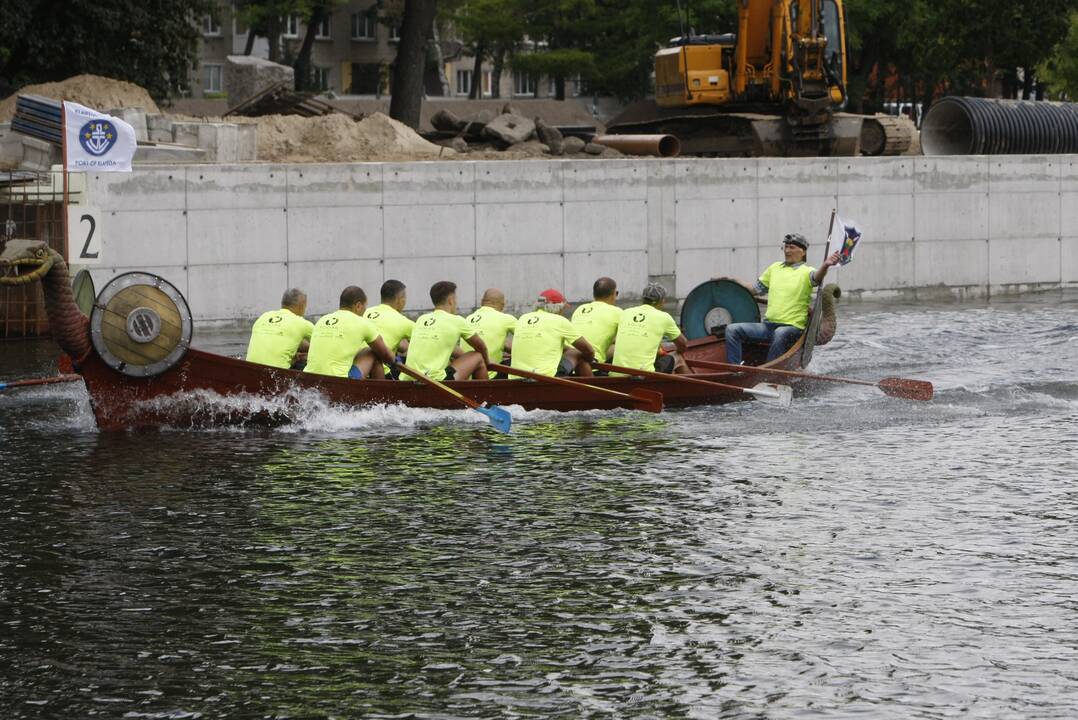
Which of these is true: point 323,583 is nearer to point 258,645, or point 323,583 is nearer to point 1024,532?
point 258,645

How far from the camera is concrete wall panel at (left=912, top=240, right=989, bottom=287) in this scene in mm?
32688

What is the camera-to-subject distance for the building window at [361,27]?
93688 millimetres

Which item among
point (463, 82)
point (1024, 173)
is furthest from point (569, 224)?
point (463, 82)

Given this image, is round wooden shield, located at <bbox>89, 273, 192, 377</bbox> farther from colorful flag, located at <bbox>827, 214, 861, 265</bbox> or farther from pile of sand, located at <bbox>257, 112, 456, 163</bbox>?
pile of sand, located at <bbox>257, 112, 456, 163</bbox>

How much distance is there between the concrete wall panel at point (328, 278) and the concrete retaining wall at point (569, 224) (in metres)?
0.02

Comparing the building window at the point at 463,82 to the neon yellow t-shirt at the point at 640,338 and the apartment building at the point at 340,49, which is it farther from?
the neon yellow t-shirt at the point at 640,338

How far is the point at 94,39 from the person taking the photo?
41.4m

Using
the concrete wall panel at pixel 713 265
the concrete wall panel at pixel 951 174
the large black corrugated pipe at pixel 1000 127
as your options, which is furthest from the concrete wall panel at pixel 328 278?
the large black corrugated pipe at pixel 1000 127

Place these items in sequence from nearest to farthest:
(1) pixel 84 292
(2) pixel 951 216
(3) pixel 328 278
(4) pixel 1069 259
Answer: (1) pixel 84 292 → (3) pixel 328 278 → (2) pixel 951 216 → (4) pixel 1069 259

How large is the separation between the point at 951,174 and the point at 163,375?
19566 millimetres

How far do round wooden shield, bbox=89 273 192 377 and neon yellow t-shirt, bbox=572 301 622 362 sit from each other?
4.47 m

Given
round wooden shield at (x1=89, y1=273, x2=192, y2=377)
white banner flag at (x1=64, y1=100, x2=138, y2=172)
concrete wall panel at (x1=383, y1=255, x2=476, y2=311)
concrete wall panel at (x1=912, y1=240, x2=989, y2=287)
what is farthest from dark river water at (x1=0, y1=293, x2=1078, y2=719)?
concrete wall panel at (x1=912, y1=240, x2=989, y2=287)

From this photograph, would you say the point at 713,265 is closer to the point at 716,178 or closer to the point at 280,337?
the point at 716,178

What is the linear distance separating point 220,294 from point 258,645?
16.5 metres
